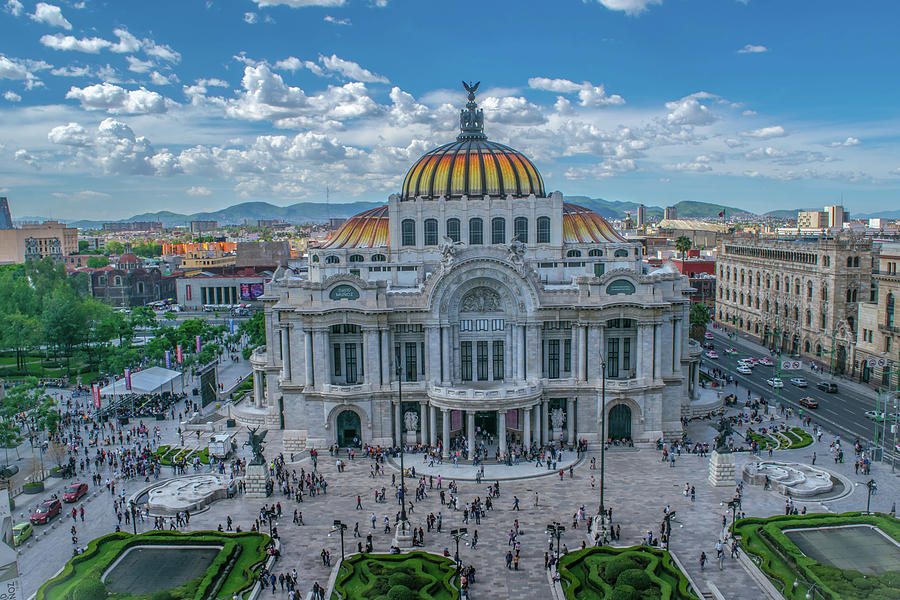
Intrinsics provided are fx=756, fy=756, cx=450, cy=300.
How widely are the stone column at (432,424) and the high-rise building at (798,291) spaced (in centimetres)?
5811

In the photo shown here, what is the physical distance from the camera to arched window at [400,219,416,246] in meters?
79.6

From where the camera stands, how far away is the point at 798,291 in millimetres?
111375

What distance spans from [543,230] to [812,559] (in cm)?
4319

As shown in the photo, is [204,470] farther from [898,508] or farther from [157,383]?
[898,508]

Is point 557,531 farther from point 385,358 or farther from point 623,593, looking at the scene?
point 385,358

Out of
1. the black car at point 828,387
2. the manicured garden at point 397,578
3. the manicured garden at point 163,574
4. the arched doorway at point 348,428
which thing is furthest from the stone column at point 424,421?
the black car at point 828,387

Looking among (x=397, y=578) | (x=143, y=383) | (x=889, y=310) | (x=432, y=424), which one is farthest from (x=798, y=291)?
(x=143, y=383)

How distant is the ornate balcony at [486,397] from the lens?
65500 mm

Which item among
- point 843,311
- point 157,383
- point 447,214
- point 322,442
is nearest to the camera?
point 322,442

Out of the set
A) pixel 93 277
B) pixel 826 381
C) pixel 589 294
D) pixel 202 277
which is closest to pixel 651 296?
pixel 589 294

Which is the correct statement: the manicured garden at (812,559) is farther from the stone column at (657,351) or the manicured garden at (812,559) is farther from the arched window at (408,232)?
the arched window at (408,232)

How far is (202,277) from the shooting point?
17812 cm

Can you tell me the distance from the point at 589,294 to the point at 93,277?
151 m

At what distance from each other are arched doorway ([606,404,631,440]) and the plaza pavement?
2700mm
